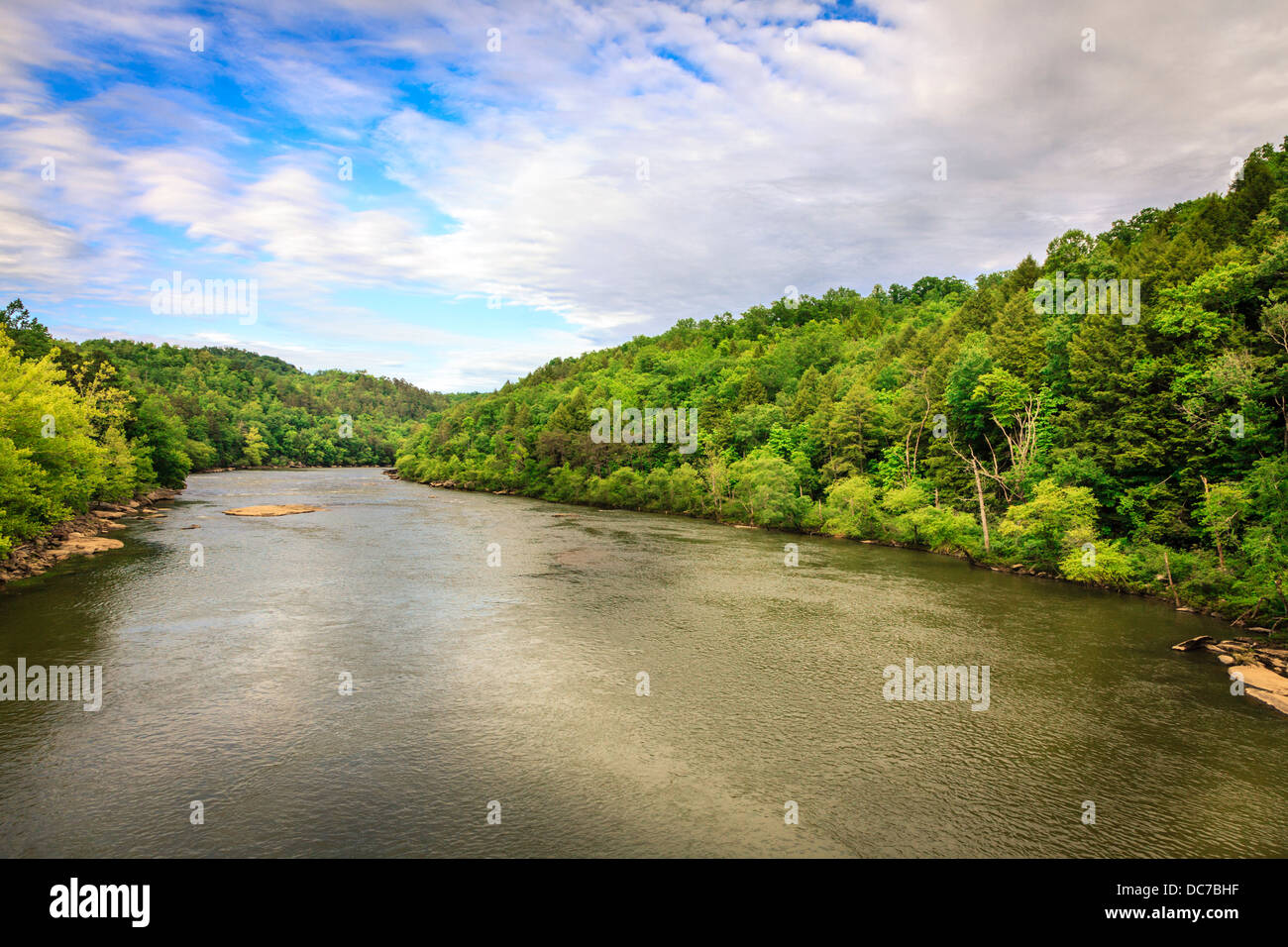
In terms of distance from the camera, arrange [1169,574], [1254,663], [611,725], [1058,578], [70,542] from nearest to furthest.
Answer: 1. [611,725]
2. [1254,663]
3. [1169,574]
4. [1058,578]
5. [70,542]

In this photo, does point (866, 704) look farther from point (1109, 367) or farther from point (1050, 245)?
point (1050, 245)

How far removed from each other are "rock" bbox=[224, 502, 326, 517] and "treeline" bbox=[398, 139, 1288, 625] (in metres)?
28.6

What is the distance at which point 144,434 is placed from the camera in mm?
68500

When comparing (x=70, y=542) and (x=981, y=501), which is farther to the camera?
(x=981, y=501)

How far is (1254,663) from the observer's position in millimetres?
21812

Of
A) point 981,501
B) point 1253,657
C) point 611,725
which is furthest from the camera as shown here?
point 981,501

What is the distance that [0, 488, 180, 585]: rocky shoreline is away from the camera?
108 feet

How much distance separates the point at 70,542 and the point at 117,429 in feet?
83.4

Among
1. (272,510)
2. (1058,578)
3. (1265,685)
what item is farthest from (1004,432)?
(272,510)

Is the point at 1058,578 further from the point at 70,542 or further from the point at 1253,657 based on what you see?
the point at 70,542

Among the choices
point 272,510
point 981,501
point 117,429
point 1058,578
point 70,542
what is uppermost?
point 117,429

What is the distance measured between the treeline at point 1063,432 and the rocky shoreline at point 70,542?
143 ft
